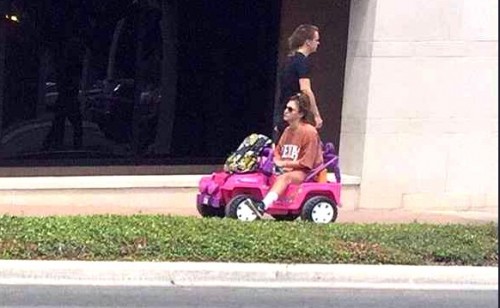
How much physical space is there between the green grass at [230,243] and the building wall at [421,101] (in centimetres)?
290

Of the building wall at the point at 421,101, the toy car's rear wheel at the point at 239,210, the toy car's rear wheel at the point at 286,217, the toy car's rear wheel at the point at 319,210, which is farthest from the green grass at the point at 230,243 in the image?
the building wall at the point at 421,101

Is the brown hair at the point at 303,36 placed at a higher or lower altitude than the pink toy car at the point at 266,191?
higher

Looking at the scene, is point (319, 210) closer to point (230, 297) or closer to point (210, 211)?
point (210, 211)

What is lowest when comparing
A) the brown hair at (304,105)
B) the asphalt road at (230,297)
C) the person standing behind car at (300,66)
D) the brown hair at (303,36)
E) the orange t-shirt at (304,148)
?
the asphalt road at (230,297)

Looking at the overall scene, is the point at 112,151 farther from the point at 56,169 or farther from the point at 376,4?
the point at 376,4

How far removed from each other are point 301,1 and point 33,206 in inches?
160

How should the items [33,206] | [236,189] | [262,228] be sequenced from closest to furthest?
1. [262,228]
2. [236,189]
3. [33,206]

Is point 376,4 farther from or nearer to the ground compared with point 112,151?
farther from the ground

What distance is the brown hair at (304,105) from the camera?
10.6 meters

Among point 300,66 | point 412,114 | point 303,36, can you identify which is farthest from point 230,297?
point 412,114

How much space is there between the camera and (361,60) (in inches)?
502

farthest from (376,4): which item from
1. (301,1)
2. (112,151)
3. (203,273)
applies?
(203,273)

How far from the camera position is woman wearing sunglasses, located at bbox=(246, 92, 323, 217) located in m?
10.6

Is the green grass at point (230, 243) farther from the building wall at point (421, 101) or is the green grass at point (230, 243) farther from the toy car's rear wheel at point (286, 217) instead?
the building wall at point (421, 101)
